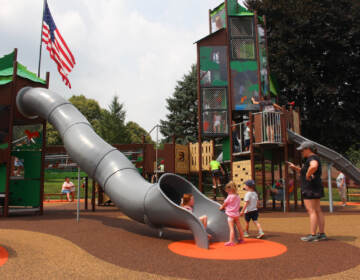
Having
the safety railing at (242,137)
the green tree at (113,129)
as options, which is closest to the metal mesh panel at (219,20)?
the safety railing at (242,137)

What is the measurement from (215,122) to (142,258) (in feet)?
35.2

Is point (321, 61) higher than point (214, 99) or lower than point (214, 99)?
higher

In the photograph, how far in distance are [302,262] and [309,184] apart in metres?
2.04

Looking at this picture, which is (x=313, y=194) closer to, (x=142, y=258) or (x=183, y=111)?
(x=142, y=258)

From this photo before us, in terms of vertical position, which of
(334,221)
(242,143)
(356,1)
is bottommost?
(334,221)

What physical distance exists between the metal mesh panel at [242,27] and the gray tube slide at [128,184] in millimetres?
9085

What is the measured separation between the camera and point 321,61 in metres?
23.9

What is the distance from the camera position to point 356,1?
22.5 meters

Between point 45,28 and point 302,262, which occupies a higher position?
point 45,28

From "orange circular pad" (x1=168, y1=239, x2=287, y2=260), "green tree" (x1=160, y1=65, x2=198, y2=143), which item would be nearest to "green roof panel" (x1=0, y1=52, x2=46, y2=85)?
"orange circular pad" (x1=168, y1=239, x2=287, y2=260)

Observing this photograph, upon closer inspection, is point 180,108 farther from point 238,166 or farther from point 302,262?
point 302,262

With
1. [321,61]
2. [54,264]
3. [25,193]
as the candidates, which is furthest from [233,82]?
[54,264]

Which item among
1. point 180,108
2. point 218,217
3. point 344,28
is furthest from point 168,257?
point 180,108

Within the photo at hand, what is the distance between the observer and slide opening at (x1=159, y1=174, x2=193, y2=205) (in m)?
8.07
